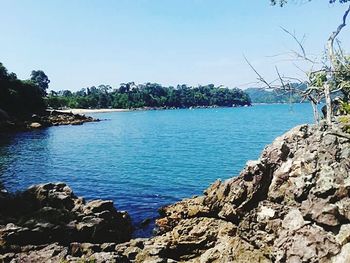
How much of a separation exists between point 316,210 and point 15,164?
142ft

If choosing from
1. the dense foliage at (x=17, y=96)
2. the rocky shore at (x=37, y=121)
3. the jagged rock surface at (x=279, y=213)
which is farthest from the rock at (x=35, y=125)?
the jagged rock surface at (x=279, y=213)

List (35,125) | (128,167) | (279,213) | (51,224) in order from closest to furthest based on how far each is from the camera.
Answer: (279,213), (51,224), (128,167), (35,125)

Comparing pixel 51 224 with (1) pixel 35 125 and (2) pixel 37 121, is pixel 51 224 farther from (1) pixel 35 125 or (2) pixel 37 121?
(2) pixel 37 121

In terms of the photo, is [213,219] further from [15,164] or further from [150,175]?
[15,164]

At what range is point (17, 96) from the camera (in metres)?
104

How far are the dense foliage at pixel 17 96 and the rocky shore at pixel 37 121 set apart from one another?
337 centimetres

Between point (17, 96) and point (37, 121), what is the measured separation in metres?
8.70

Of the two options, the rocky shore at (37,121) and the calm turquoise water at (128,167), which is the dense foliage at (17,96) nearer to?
the rocky shore at (37,121)

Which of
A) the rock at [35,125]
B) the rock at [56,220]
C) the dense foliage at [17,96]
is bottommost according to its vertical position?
the rock at [56,220]

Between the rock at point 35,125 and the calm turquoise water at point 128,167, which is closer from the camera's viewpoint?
the calm turquoise water at point 128,167

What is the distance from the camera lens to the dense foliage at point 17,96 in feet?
331

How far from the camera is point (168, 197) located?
32.0 metres

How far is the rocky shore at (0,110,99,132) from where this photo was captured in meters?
90.7

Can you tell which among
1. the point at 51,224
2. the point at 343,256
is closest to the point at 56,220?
the point at 51,224
